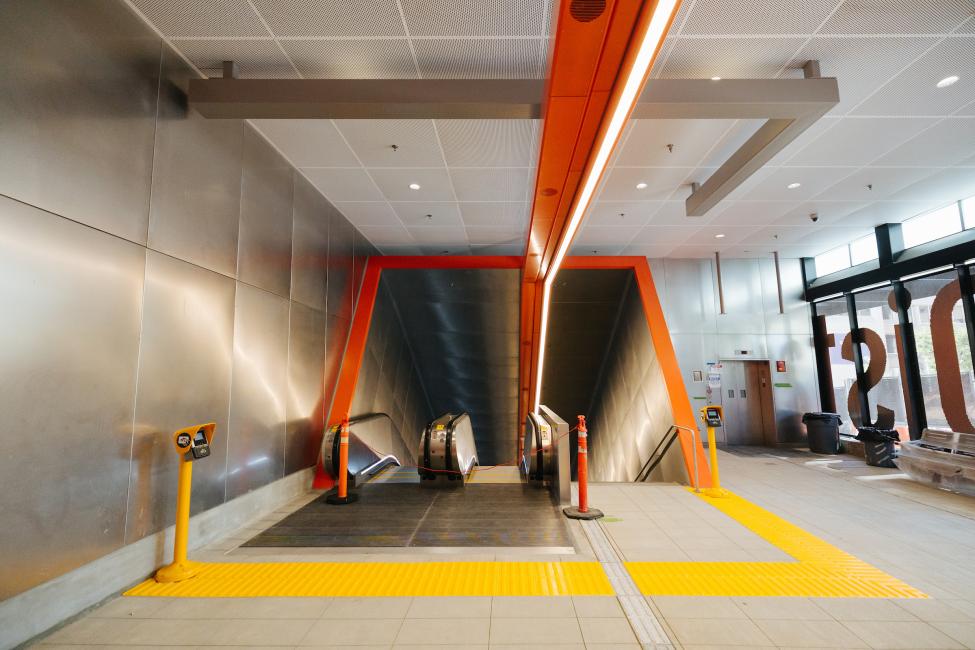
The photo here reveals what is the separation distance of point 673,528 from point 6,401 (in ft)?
17.0

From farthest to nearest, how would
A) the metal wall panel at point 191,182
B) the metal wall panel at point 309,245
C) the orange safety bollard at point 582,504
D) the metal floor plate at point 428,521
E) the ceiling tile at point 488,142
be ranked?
1. the metal wall panel at point 309,245
2. the ceiling tile at point 488,142
3. the orange safety bollard at point 582,504
4. the metal floor plate at point 428,521
5. the metal wall panel at point 191,182

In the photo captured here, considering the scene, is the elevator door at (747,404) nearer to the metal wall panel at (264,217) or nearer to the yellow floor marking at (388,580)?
the yellow floor marking at (388,580)

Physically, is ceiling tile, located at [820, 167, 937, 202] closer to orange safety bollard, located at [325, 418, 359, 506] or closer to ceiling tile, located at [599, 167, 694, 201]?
ceiling tile, located at [599, 167, 694, 201]

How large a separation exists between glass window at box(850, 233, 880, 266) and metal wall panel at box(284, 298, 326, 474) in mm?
10920

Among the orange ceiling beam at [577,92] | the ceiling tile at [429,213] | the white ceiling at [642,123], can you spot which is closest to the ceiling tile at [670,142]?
the white ceiling at [642,123]

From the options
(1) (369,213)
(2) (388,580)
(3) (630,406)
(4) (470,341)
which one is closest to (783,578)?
(2) (388,580)

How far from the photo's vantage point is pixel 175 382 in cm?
361

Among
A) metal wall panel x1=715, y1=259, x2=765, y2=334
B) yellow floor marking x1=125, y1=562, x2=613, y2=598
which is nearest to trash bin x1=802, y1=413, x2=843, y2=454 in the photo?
metal wall panel x1=715, y1=259, x2=765, y2=334

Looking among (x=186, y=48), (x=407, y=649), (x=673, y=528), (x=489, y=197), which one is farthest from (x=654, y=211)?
(x=407, y=649)

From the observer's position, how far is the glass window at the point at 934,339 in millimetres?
7281

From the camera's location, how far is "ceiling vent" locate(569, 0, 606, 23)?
2170 millimetres

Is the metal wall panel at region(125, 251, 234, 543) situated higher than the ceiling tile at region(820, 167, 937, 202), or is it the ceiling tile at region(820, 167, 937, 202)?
the ceiling tile at region(820, 167, 937, 202)

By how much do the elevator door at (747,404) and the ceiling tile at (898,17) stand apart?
8286mm

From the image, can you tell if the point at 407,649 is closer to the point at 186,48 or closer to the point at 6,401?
the point at 6,401
